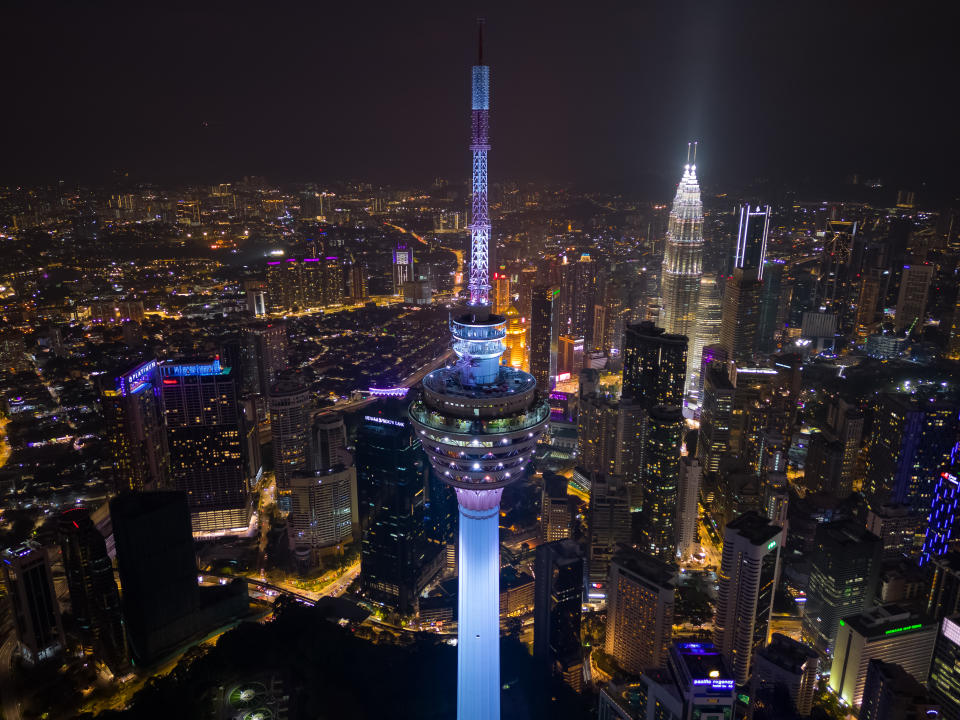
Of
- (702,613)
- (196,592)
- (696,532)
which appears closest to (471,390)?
(196,592)

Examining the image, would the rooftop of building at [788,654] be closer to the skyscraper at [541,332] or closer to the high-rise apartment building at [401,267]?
the skyscraper at [541,332]

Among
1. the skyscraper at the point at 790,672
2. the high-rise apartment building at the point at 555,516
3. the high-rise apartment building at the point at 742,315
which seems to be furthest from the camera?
the high-rise apartment building at the point at 742,315

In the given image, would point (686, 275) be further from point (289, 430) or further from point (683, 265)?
point (289, 430)

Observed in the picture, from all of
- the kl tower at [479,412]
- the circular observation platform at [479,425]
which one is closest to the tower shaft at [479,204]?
the kl tower at [479,412]

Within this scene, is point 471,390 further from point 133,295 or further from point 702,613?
point 133,295

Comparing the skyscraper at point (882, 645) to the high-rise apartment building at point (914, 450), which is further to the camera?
the high-rise apartment building at point (914, 450)
